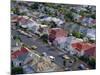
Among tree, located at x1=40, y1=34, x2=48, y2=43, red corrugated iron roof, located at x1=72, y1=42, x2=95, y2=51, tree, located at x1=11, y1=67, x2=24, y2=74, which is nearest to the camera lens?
tree, located at x1=11, y1=67, x2=24, y2=74

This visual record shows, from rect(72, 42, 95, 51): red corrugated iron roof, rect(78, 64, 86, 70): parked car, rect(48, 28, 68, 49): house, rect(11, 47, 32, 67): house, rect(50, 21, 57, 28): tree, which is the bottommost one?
rect(78, 64, 86, 70): parked car

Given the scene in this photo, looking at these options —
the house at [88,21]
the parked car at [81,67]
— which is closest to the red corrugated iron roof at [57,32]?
the house at [88,21]

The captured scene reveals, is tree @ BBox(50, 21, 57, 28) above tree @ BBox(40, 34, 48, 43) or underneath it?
above

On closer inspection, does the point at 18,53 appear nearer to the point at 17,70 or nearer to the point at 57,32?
the point at 17,70

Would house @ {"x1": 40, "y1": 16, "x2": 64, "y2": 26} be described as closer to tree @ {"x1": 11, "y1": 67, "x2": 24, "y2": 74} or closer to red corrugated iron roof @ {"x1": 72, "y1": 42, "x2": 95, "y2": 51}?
red corrugated iron roof @ {"x1": 72, "y1": 42, "x2": 95, "y2": 51}

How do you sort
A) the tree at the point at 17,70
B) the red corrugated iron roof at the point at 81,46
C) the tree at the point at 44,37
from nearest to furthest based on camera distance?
the tree at the point at 17,70, the tree at the point at 44,37, the red corrugated iron roof at the point at 81,46

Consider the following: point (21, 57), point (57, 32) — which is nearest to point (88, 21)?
point (57, 32)

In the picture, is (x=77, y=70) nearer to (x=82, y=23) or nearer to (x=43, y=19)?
(x=82, y=23)

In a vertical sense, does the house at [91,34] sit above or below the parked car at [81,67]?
above

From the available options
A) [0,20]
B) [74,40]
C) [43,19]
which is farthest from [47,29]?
[0,20]

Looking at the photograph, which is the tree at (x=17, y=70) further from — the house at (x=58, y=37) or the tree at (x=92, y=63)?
the tree at (x=92, y=63)

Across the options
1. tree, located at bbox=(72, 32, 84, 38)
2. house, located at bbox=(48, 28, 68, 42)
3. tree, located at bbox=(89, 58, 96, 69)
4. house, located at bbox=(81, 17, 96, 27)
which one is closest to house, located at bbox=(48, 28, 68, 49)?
house, located at bbox=(48, 28, 68, 42)
